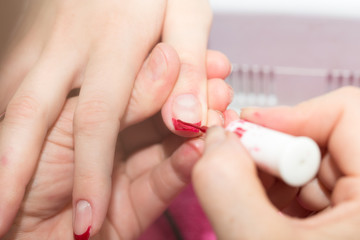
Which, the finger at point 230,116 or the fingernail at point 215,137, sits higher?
the fingernail at point 215,137

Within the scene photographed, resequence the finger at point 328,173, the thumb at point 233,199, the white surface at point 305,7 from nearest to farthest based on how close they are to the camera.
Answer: the thumb at point 233,199, the finger at point 328,173, the white surface at point 305,7

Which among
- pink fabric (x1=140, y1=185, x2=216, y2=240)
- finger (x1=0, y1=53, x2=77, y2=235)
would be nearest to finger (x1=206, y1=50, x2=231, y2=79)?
finger (x1=0, y1=53, x2=77, y2=235)

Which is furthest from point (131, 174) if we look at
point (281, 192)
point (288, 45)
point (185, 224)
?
point (288, 45)

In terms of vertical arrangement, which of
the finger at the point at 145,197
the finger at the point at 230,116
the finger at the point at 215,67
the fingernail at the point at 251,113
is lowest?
the finger at the point at 145,197

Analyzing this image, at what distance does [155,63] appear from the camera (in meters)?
0.58

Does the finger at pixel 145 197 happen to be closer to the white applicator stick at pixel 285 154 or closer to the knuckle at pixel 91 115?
the knuckle at pixel 91 115

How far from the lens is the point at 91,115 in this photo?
54 centimetres

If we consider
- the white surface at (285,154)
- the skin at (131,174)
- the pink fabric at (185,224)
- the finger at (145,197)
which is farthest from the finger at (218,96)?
the pink fabric at (185,224)

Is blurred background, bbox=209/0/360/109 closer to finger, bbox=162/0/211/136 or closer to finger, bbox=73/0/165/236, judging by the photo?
finger, bbox=162/0/211/136

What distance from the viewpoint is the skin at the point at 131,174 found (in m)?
0.58

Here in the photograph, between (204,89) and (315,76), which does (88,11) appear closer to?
(204,89)

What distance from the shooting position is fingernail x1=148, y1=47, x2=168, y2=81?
1.88ft

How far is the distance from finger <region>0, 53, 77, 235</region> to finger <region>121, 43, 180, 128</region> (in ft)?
0.33

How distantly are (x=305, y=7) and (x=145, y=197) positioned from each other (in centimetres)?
48
